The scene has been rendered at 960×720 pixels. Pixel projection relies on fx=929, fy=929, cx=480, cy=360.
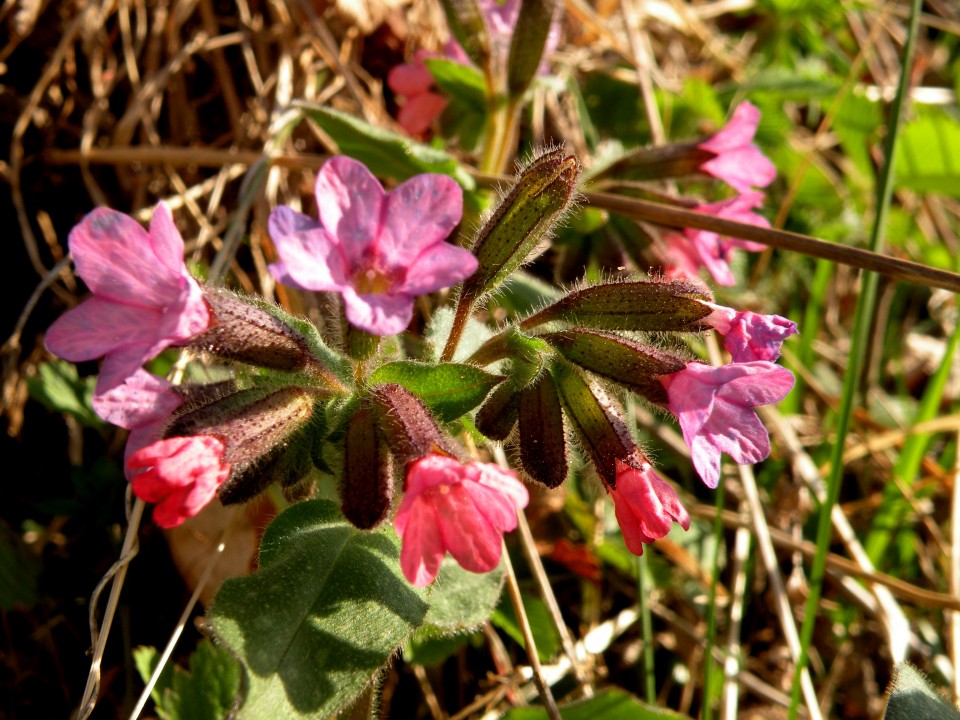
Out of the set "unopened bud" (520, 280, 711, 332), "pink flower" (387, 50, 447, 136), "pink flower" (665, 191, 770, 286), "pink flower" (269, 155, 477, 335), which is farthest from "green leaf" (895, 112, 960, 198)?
"pink flower" (269, 155, 477, 335)

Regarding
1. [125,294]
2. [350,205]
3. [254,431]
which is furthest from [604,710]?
[125,294]

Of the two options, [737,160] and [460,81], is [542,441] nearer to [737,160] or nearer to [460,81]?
[737,160]

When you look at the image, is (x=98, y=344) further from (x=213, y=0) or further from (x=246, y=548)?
(x=213, y=0)

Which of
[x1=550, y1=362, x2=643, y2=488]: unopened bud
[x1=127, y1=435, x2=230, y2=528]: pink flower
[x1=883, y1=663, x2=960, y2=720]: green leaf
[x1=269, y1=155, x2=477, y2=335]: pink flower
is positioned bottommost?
[x1=883, y1=663, x2=960, y2=720]: green leaf

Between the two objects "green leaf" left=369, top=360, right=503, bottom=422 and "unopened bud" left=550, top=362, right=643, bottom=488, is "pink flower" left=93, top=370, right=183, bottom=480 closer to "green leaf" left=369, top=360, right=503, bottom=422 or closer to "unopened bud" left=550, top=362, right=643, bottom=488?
"green leaf" left=369, top=360, right=503, bottom=422

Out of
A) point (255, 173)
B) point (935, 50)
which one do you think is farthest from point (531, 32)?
point (935, 50)
